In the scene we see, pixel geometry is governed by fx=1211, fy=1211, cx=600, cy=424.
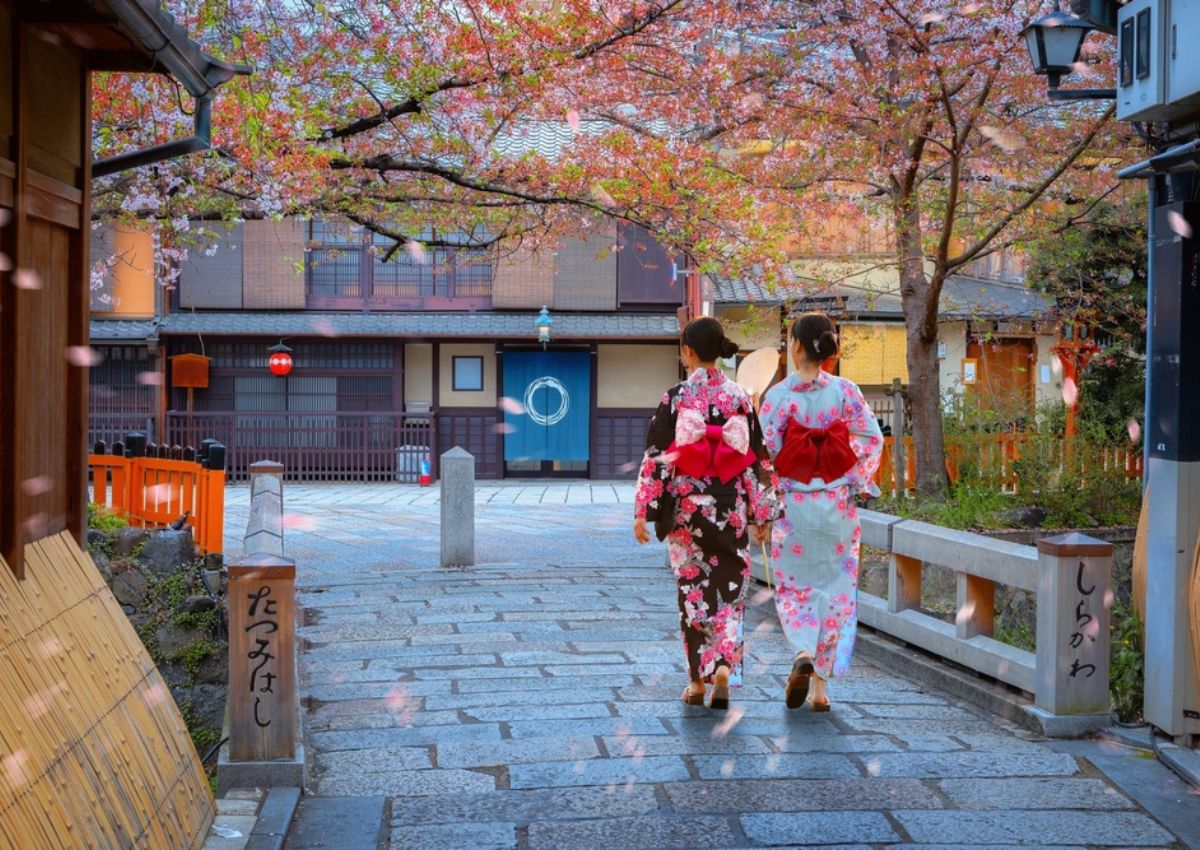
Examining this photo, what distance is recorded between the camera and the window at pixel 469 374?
26672mm

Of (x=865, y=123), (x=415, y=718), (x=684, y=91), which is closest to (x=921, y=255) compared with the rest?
(x=865, y=123)

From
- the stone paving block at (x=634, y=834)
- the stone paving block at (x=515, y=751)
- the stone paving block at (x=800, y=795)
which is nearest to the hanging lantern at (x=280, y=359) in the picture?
the stone paving block at (x=515, y=751)

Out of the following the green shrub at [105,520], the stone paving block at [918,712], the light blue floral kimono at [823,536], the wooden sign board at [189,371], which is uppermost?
the wooden sign board at [189,371]

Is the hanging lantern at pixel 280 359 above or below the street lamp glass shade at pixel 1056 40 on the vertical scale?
below

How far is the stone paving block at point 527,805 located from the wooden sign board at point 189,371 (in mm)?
22375

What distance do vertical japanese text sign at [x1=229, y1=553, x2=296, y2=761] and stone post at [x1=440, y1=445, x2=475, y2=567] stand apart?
688cm

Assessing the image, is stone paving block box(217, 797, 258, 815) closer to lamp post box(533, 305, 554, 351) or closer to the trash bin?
lamp post box(533, 305, 554, 351)

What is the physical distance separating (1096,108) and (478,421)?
16059mm

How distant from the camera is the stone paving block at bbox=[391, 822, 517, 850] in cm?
422

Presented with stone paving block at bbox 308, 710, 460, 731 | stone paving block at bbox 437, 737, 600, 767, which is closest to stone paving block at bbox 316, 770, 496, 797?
stone paving block at bbox 437, 737, 600, 767

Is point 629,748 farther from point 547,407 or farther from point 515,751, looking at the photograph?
point 547,407

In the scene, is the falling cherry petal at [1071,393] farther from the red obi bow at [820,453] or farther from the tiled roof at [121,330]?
the tiled roof at [121,330]

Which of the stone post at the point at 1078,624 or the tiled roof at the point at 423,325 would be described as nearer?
the stone post at the point at 1078,624

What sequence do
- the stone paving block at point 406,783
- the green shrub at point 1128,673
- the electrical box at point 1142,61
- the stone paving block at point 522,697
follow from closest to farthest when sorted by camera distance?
the stone paving block at point 406,783 < the electrical box at point 1142,61 < the green shrub at point 1128,673 < the stone paving block at point 522,697
